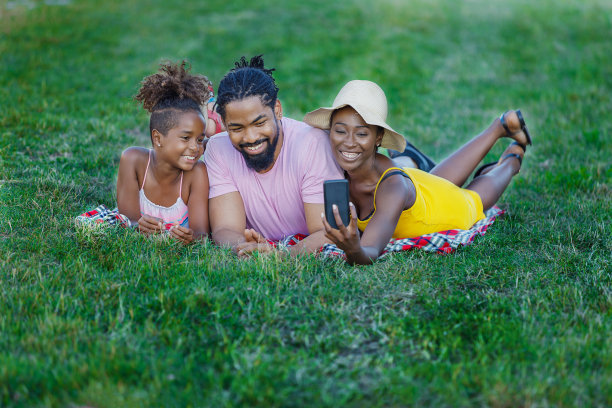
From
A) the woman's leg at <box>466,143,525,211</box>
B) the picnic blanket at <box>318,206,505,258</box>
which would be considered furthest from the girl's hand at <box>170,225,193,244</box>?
the woman's leg at <box>466,143,525,211</box>

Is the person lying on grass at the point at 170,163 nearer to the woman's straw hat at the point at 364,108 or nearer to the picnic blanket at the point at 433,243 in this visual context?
the woman's straw hat at the point at 364,108

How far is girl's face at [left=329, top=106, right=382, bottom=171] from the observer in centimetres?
491

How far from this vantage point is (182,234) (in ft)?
15.8

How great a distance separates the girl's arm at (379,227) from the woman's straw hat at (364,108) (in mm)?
403

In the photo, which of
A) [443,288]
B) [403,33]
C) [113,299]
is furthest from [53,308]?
[403,33]

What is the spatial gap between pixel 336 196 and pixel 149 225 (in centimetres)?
177

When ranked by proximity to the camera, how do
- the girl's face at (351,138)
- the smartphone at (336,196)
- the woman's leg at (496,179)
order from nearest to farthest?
the smartphone at (336,196)
the girl's face at (351,138)
the woman's leg at (496,179)

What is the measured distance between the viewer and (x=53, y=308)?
145 inches

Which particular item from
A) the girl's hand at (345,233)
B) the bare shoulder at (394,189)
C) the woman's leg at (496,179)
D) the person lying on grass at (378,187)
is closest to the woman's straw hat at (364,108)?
the person lying on grass at (378,187)

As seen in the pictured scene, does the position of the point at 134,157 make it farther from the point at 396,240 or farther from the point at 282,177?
the point at 396,240

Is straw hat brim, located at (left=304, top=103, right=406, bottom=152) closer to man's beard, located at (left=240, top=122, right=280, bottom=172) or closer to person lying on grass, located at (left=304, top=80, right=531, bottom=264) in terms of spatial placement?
person lying on grass, located at (left=304, top=80, right=531, bottom=264)

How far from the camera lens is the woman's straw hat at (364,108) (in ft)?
15.9

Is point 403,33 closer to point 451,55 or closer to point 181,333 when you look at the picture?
point 451,55

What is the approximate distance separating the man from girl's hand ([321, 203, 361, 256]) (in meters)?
0.54
